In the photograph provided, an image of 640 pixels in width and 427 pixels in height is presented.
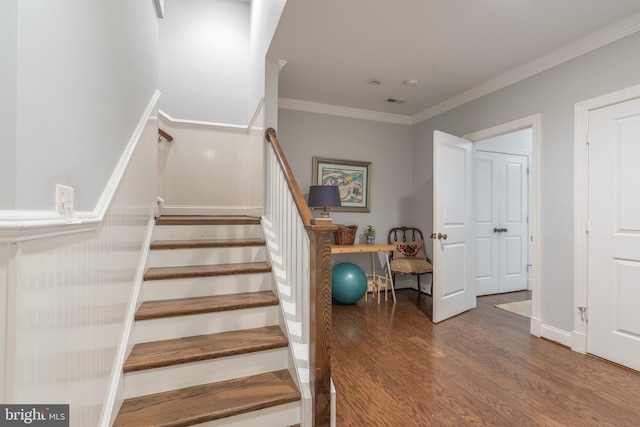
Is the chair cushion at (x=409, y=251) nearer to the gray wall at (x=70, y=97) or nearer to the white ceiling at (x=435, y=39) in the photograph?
the white ceiling at (x=435, y=39)

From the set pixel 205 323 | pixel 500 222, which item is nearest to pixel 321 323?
pixel 205 323

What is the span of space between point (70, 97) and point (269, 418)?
5.28ft

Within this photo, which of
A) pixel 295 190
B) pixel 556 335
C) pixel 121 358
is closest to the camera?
pixel 121 358

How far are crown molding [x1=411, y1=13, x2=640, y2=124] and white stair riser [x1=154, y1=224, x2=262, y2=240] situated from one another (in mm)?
2976

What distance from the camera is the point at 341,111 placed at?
14.0 feet

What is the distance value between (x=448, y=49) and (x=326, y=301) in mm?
2542

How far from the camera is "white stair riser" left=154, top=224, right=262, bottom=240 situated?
242 centimetres

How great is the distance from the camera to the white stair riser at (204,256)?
2.17m

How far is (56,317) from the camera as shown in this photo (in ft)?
2.94

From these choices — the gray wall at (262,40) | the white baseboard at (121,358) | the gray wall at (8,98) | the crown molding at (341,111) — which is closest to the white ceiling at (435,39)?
the gray wall at (262,40)

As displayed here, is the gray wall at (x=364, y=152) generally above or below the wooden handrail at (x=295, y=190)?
above

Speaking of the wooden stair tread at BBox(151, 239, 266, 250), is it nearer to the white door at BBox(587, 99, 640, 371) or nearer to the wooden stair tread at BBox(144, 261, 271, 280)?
the wooden stair tread at BBox(144, 261, 271, 280)

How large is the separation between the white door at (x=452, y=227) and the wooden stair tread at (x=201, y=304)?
2044 mm
